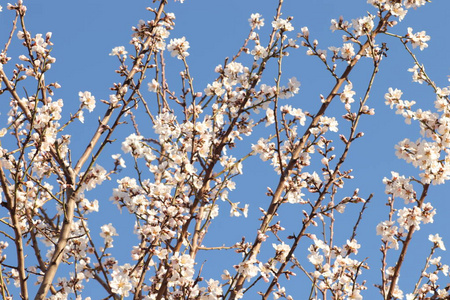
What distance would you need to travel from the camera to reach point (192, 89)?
4699 mm

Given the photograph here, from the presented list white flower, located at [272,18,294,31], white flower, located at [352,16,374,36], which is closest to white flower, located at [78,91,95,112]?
white flower, located at [272,18,294,31]

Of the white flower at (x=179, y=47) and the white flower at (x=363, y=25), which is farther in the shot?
the white flower at (x=179, y=47)

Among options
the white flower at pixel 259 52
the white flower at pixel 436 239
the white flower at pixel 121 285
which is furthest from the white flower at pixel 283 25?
the white flower at pixel 121 285

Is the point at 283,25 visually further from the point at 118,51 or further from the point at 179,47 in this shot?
the point at 118,51

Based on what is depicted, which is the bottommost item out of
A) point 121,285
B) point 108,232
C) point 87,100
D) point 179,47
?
point 121,285

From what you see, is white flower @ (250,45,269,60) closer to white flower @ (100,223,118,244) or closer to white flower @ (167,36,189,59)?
white flower @ (167,36,189,59)

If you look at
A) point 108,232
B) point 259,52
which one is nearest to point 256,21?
point 259,52

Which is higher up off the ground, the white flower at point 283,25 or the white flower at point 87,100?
the white flower at point 283,25

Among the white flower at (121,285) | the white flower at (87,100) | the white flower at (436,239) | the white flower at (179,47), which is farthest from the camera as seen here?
the white flower at (179,47)

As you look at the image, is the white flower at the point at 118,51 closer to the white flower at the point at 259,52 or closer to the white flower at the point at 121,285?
the white flower at the point at 259,52

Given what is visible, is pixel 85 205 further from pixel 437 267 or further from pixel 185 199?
pixel 437 267

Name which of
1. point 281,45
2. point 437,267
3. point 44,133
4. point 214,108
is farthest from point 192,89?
point 437,267

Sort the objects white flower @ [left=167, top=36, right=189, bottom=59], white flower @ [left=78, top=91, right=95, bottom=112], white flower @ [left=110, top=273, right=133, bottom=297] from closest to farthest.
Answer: white flower @ [left=110, top=273, right=133, bottom=297]
white flower @ [left=78, top=91, right=95, bottom=112]
white flower @ [left=167, top=36, right=189, bottom=59]

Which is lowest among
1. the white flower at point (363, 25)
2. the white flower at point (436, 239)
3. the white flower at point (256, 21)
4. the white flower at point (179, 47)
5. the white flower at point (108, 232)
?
the white flower at point (436, 239)
